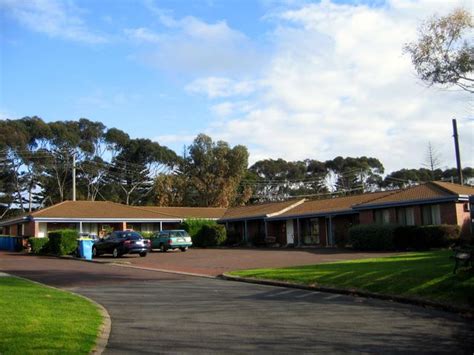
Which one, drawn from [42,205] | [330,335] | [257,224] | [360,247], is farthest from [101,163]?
[330,335]

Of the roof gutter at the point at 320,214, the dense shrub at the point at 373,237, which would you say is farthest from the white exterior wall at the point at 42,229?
the dense shrub at the point at 373,237

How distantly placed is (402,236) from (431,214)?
9.63 feet

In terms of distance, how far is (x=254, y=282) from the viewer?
16922 mm

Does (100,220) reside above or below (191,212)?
below

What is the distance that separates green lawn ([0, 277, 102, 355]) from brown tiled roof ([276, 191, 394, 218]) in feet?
94.3

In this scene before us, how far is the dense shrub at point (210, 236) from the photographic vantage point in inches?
1822

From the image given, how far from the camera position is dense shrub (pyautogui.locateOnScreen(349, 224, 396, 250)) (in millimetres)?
30844

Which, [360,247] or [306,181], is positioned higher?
[306,181]

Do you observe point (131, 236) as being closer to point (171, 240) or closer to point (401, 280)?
point (171, 240)

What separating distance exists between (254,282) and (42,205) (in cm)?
6546

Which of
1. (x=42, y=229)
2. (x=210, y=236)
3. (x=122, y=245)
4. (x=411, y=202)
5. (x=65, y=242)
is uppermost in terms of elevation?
(x=411, y=202)

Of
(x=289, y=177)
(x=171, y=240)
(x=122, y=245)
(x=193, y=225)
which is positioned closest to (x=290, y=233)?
(x=193, y=225)

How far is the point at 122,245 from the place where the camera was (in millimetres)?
31312

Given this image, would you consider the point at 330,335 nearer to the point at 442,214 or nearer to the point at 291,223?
the point at 442,214
